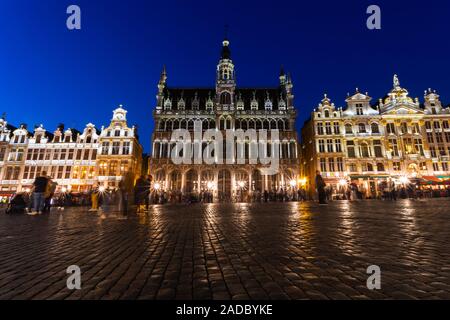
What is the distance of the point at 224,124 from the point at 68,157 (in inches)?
1016

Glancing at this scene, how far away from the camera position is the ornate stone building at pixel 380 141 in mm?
35844

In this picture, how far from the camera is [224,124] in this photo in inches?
1570

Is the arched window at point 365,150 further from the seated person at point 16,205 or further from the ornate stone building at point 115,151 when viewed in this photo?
the seated person at point 16,205

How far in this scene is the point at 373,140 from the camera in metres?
37.4

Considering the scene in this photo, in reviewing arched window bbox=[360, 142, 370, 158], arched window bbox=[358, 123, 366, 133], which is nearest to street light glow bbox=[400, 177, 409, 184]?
arched window bbox=[360, 142, 370, 158]

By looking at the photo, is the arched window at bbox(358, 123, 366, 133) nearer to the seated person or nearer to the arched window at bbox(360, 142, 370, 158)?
the arched window at bbox(360, 142, 370, 158)

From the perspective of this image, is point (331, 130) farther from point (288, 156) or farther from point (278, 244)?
point (278, 244)

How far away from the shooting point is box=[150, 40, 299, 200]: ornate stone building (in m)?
36.3

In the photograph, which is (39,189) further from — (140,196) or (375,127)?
(375,127)

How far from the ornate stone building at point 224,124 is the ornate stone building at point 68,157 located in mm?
6131

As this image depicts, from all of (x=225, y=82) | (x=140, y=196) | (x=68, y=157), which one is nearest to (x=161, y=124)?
(x=225, y=82)

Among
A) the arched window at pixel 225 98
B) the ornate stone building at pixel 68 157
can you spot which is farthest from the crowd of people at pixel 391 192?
the ornate stone building at pixel 68 157
